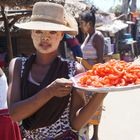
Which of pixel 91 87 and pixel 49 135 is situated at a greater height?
pixel 91 87

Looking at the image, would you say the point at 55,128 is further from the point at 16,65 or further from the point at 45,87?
the point at 16,65

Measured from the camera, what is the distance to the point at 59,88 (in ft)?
7.97

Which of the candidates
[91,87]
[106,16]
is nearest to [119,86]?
[91,87]

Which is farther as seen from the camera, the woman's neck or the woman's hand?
the woman's neck

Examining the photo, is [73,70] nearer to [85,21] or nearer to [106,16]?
[85,21]

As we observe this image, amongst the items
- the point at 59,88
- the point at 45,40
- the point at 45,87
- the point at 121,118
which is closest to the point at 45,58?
the point at 45,40

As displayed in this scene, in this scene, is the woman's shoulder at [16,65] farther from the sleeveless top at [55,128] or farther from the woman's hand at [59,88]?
the woman's hand at [59,88]

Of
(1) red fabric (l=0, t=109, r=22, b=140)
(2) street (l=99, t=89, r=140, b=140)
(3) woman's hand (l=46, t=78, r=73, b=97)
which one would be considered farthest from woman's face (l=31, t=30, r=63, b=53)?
(2) street (l=99, t=89, r=140, b=140)

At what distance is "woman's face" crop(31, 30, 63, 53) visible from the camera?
2.67 m

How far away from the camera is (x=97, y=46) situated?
6.25 meters

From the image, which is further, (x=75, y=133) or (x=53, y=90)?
(x=75, y=133)

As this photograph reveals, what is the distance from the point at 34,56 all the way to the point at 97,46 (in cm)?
347

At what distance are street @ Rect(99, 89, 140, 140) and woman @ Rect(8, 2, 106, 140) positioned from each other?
3889 millimetres

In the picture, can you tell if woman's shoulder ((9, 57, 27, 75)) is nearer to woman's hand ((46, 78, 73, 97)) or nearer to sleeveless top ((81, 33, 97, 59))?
woman's hand ((46, 78, 73, 97))
